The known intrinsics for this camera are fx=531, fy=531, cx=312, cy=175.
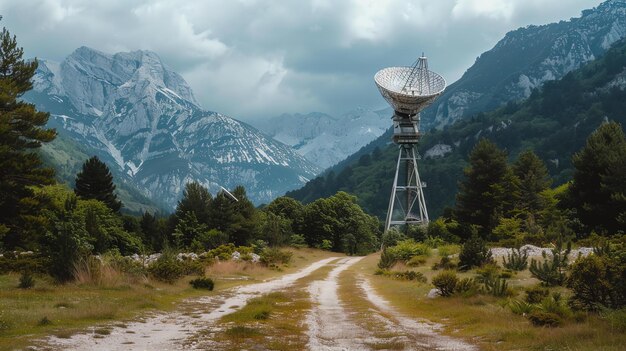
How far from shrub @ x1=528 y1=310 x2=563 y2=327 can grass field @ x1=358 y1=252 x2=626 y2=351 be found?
0.17m

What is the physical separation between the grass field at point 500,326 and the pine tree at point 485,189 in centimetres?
3301

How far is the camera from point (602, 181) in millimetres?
45750

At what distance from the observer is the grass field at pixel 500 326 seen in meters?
11.1

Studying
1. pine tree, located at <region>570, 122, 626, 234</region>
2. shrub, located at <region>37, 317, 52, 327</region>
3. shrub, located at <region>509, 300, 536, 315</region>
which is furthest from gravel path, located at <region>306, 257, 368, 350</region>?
pine tree, located at <region>570, 122, 626, 234</region>

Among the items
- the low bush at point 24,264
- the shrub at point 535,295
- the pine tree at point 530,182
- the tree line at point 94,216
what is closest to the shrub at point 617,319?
the shrub at point 535,295

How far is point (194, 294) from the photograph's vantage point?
2381cm

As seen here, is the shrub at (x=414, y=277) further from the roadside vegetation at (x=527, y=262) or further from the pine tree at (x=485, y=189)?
the pine tree at (x=485, y=189)

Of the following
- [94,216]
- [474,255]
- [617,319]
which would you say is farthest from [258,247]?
[617,319]

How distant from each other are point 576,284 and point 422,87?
69974mm

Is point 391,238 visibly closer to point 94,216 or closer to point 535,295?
point 94,216

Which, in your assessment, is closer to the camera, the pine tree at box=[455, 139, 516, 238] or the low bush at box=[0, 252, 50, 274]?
the low bush at box=[0, 252, 50, 274]

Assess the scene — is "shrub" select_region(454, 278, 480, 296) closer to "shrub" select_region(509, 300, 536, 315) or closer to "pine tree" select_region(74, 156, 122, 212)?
"shrub" select_region(509, 300, 536, 315)

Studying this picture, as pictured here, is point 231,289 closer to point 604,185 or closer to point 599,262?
point 599,262

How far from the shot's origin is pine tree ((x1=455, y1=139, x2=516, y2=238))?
184 feet
